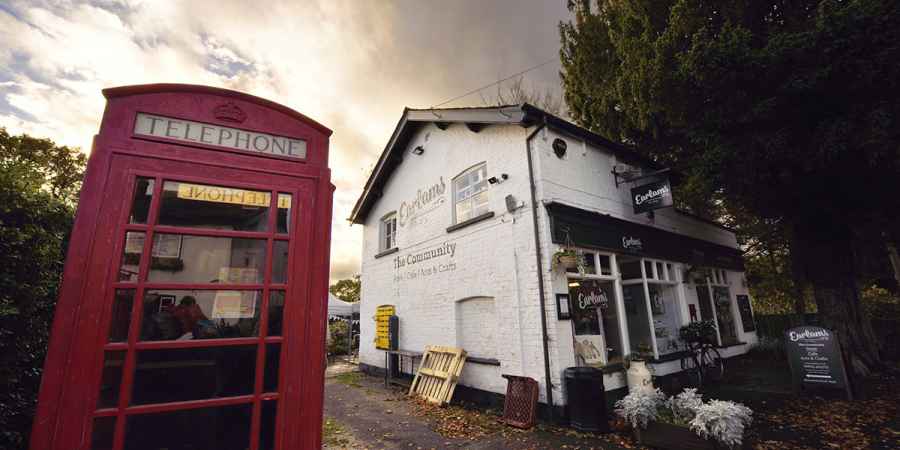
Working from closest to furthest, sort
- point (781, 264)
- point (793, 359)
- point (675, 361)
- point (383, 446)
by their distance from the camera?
point (383, 446)
point (793, 359)
point (675, 361)
point (781, 264)

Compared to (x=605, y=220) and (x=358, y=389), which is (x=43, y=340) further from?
(x=605, y=220)

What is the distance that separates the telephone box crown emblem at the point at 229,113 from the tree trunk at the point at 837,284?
43.1 feet

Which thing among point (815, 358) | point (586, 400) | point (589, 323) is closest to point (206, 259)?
point (586, 400)

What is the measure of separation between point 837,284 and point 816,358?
3606 millimetres

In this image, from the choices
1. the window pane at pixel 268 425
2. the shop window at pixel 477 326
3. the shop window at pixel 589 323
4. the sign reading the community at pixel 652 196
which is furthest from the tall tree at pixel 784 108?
the window pane at pixel 268 425

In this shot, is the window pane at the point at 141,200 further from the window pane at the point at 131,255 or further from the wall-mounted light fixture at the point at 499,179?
the wall-mounted light fixture at the point at 499,179

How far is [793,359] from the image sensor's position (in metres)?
7.87

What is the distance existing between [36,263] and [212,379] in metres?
1.98

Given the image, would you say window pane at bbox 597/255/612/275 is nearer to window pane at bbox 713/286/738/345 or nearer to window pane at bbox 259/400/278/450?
window pane at bbox 713/286/738/345

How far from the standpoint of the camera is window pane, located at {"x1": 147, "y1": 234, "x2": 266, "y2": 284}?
7.99ft

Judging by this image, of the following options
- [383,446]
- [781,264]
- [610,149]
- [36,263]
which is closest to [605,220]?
[610,149]

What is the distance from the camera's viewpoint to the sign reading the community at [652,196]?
8.52m

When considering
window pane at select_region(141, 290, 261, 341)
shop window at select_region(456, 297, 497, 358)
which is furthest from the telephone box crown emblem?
shop window at select_region(456, 297, 497, 358)

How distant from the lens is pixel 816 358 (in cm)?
760
